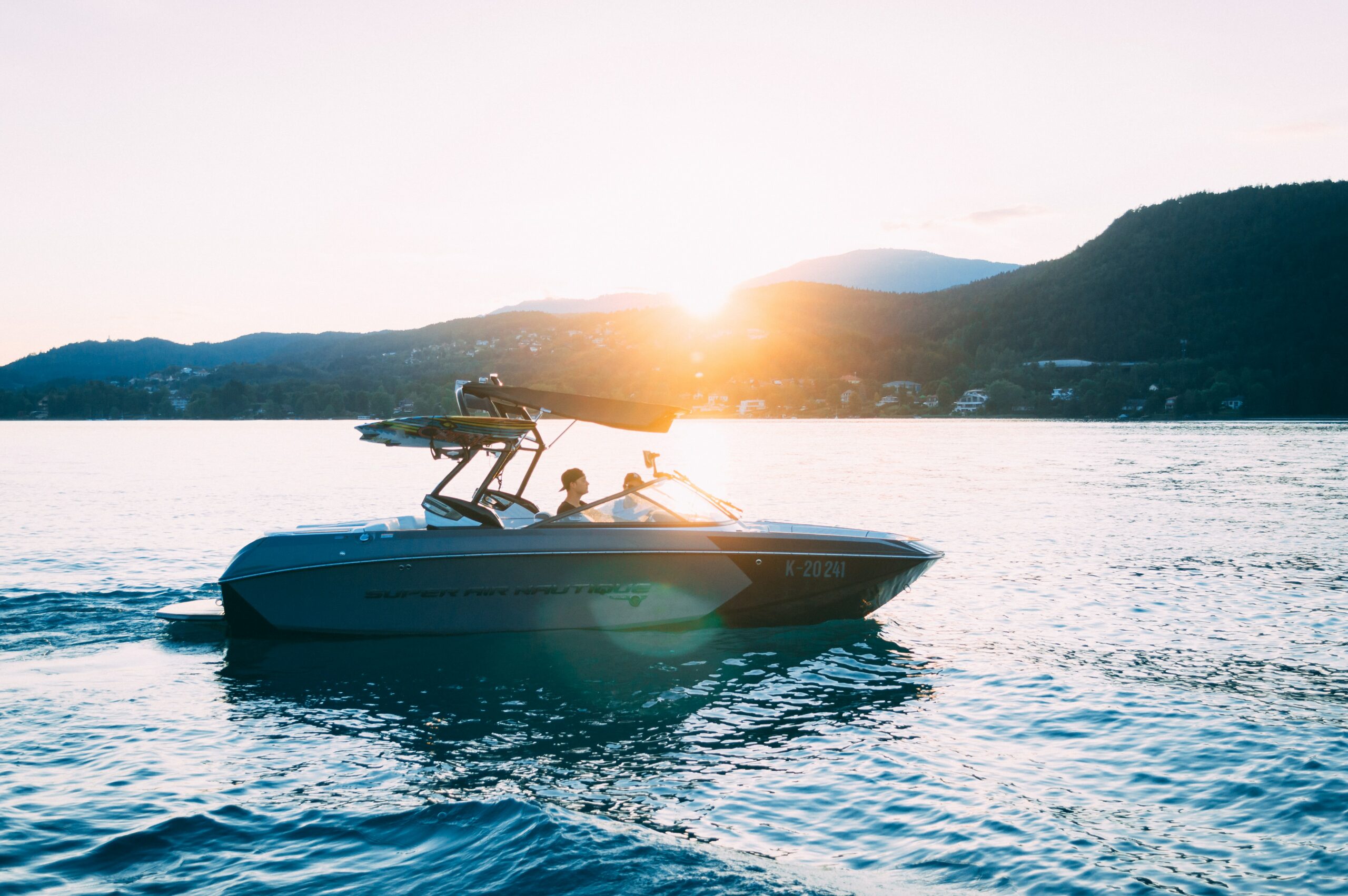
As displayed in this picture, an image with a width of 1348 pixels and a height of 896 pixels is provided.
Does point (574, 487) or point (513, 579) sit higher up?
point (574, 487)

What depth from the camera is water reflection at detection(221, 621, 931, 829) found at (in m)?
7.15

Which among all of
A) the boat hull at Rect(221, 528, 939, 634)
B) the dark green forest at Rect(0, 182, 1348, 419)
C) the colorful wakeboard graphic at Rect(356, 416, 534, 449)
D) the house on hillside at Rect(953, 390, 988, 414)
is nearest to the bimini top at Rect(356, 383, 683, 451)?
the colorful wakeboard graphic at Rect(356, 416, 534, 449)

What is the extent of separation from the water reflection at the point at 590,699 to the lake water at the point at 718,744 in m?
0.04

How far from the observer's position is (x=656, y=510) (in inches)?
422

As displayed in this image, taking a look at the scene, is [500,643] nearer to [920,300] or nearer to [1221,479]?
[1221,479]

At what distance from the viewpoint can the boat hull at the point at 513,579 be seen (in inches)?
402

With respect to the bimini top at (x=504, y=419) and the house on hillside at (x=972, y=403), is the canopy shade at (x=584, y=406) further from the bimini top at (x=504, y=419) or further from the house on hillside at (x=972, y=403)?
the house on hillside at (x=972, y=403)

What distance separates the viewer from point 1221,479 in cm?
3425

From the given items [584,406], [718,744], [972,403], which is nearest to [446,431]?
[584,406]

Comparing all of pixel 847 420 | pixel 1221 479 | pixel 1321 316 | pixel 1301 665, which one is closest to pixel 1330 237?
pixel 1321 316

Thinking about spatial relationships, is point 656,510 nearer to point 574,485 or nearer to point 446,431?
point 574,485

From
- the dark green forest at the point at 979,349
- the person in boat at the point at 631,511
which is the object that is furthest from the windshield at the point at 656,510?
the dark green forest at the point at 979,349

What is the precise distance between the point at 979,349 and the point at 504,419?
140 metres

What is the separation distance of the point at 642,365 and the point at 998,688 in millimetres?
131876
